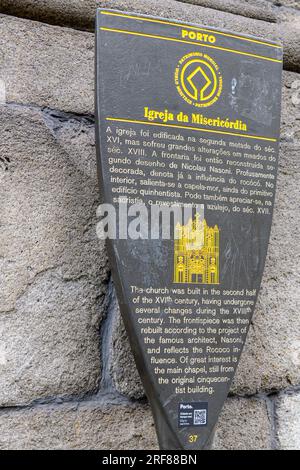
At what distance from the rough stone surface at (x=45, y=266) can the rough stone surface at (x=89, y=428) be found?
36 millimetres

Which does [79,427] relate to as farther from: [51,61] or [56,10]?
[56,10]

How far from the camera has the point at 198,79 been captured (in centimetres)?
130

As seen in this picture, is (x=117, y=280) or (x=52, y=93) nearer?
(x=117, y=280)

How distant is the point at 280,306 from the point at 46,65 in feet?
2.54

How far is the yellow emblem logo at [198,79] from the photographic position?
1.29m

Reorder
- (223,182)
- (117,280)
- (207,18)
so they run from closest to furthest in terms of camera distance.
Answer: (117,280), (223,182), (207,18)

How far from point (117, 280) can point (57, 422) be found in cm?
32

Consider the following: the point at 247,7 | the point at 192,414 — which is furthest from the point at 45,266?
the point at 247,7

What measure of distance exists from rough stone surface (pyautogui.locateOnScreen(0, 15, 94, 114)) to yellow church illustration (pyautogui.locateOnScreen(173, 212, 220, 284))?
1.19 feet

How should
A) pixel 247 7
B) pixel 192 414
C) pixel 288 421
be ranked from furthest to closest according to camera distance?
1. pixel 247 7
2. pixel 288 421
3. pixel 192 414

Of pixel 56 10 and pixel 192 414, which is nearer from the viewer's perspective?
pixel 192 414
